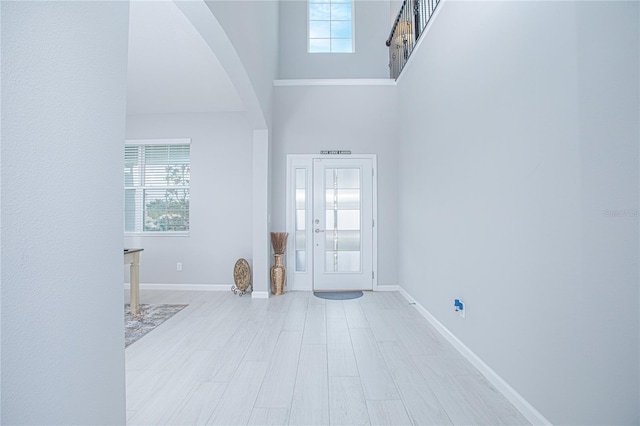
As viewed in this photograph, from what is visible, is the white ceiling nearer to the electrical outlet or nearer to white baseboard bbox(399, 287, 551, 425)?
the electrical outlet

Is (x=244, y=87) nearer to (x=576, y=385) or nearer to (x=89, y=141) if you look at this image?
(x=89, y=141)

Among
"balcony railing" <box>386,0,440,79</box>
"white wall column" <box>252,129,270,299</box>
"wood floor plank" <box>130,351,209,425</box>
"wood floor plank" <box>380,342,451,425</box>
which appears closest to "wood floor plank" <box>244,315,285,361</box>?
"wood floor plank" <box>130,351,209,425</box>

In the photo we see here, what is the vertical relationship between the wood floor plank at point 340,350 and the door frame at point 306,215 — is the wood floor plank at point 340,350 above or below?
below

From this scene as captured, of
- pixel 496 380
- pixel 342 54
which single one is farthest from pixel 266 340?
pixel 342 54

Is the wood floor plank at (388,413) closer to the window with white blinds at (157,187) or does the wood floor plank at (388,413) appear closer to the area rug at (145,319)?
the area rug at (145,319)

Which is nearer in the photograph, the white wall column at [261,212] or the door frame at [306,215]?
the white wall column at [261,212]

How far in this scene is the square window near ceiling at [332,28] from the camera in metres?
5.71

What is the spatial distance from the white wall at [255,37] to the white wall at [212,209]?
86 cm

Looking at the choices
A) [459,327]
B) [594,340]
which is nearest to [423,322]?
[459,327]

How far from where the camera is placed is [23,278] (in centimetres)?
71

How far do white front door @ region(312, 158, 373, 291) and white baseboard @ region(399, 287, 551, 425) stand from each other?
168 cm

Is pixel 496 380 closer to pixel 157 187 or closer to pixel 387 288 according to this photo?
pixel 387 288

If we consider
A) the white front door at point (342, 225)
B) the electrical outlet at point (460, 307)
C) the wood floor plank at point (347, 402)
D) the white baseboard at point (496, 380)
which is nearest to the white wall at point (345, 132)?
the white front door at point (342, 225)

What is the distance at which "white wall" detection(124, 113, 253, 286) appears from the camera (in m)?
4.93
